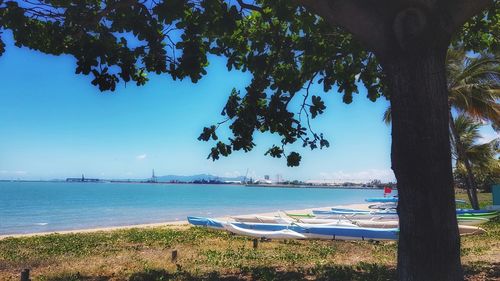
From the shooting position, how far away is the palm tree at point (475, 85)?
22005 mm

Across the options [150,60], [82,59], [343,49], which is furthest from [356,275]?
[82,59]

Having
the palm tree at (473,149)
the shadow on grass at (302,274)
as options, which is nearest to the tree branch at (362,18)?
the shadow on grass at (302,274)

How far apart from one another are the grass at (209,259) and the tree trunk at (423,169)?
3312 mm

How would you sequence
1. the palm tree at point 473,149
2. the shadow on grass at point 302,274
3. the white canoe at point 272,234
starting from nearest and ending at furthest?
the shadow on grass at point 302,274
the white canoe at point 272,234
the palm tree at point 473,149

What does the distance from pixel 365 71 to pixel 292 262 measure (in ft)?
13.9

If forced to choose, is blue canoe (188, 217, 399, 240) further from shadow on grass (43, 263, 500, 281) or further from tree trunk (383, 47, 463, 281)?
tree trunk (383, 47, 463, 281)

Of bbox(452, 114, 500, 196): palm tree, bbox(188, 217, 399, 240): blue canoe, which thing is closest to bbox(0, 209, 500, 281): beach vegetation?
bbox(188, 217, 399, 240): blue canoe

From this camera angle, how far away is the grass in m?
7.67

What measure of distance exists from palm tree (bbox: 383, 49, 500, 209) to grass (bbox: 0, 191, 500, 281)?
964 centimetres

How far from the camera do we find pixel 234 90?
802cm

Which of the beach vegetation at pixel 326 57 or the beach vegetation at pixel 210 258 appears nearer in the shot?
the beach vegetation at pixel 326 57

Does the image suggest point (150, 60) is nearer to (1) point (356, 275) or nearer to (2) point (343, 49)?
(2) point (343, 49)

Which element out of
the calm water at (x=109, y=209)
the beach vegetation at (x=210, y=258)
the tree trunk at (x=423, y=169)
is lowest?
the calm water at (x=109, y=209)

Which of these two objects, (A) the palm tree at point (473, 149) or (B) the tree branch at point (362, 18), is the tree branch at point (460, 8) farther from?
(A) the palm tree at point (473, 149)
